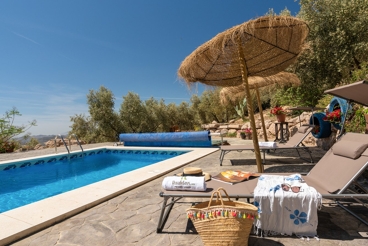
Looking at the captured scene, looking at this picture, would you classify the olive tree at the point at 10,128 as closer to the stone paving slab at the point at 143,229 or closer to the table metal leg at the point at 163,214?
the stone paving slab at the point at 143,229

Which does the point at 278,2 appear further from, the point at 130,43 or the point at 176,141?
the point at 130,43

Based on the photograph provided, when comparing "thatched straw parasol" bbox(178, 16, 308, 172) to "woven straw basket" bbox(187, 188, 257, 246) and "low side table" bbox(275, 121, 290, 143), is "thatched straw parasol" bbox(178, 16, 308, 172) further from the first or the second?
"low side table" bbox(275, 121, 290, 143)

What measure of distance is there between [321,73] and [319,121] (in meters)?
6.00

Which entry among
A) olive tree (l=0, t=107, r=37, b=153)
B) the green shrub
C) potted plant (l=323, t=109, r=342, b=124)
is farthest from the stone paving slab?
olive tree (l=0, t=107, r=37, b=153)

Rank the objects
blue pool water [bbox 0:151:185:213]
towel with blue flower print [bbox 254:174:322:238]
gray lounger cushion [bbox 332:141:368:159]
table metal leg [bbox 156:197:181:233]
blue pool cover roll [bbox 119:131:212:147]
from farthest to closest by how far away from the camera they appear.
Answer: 1. blue pool cover roll [bbox 119:131:212:147]
2. blue pool water [bbox 0:151:185:213]
3. gray lounger cushion [bbox 332:141:368:159]
4. table metal leg [bbox 156:197:181:233]
5. towel with blue flower print [bbox 254:174:322:238]

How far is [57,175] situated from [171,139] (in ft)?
18.1

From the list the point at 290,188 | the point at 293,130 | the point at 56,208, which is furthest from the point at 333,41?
the point at 56,208

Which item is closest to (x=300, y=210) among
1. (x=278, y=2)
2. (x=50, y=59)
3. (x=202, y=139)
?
(x=202, y=139)

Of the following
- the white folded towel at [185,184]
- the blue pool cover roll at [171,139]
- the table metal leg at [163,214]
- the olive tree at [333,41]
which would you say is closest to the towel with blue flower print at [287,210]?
the white folded towel at [185,184]

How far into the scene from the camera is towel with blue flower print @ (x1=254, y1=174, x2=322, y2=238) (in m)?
2.05

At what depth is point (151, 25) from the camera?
18781 millimetres

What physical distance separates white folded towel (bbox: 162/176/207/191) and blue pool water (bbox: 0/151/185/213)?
4.39 meters

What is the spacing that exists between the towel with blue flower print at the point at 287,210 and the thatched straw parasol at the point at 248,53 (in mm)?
1862

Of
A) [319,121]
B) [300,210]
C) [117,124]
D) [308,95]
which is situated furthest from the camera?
[117,124]
